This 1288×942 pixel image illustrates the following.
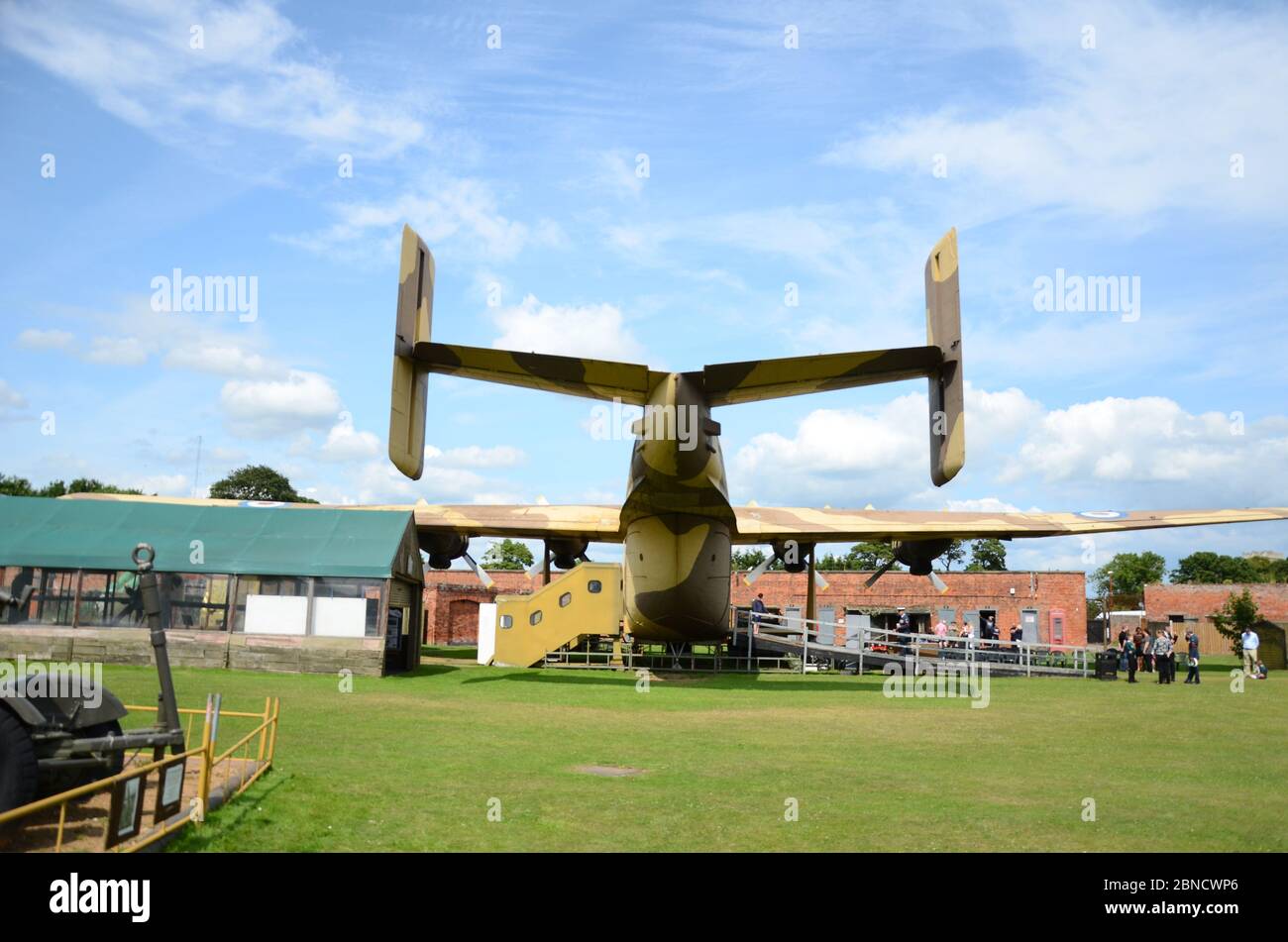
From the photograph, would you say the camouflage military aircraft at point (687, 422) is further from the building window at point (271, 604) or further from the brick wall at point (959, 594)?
the brick wall at point (959, 594)

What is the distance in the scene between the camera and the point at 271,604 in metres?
25.1

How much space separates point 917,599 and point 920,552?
25.0m

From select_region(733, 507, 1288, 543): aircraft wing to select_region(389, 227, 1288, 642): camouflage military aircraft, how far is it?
98mm

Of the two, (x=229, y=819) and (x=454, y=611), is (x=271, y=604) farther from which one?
(x=454, y=611)

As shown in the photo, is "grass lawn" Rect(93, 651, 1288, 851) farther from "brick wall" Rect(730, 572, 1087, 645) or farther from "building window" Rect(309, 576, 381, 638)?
"brick wall" Rect(730, 572, 1087, 645)

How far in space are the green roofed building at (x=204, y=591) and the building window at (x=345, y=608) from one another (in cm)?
3

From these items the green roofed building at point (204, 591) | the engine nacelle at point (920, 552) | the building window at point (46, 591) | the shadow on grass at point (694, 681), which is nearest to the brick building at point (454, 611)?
the engine nacelle at point (920, 552)

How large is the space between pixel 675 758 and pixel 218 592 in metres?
17.3

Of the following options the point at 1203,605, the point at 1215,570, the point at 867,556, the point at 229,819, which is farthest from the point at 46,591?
the point at 1215,570

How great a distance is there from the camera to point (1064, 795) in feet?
33.7

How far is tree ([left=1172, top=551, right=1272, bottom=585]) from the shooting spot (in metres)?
108

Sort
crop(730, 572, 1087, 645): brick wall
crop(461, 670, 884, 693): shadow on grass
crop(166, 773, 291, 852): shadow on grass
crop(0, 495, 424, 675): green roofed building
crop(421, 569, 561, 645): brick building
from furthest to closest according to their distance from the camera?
crop(421, 569, 561, 645): brick building < crop(730, 572, 1087, 645): brick wall < crop(0, 495, 424, 675): green roofed building < crop(461, 670, 884, 693): shadow on grass < crop(166, 773, 291, 852): shadow on grass

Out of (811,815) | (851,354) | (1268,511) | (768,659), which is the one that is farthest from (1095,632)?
(811,815)

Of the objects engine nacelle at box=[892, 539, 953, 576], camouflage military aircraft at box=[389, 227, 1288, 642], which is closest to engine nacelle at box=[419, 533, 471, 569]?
camouflage military aircraft at box=[389, 227, 1288, 642]
